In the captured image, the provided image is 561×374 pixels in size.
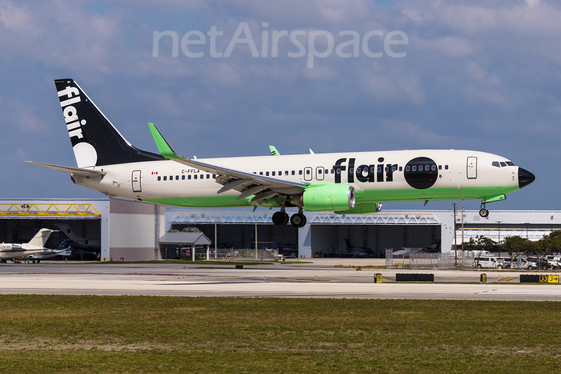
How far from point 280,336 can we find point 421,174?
80.8 feet

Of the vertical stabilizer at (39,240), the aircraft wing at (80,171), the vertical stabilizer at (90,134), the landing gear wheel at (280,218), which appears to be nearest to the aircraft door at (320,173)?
the landing gear wheel at (280,218)

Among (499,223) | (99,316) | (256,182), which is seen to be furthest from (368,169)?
(499,223)

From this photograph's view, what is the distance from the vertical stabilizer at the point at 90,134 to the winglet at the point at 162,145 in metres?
11.0

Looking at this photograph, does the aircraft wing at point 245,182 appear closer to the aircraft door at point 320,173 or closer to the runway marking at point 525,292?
the aircraft door at point 320,173

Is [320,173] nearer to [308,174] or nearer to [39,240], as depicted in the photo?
[308,174]

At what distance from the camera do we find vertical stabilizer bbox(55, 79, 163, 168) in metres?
54.4

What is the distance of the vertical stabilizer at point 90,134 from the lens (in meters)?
54.4

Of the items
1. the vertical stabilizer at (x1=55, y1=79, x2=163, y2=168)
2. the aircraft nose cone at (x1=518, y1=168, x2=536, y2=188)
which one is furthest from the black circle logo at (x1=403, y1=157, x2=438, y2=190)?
the vertical stabilizer at (x1=55, y1=79, x2=163, y2=168)

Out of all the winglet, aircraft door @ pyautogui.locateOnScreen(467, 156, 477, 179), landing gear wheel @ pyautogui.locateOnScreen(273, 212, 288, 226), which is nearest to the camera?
the winglet

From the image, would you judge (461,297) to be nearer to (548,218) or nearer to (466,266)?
(466,266)

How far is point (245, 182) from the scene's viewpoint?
4691 cm

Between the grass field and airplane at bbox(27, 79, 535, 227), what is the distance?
502 inches

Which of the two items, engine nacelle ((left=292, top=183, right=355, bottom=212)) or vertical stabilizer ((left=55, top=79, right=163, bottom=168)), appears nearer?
engine nacelle ((left=292, top=183, right=355, bottom=212))

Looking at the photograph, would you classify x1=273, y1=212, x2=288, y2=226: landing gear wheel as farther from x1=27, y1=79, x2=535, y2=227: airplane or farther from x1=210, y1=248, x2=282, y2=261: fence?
x1=210, y1=248, x2=282, y2=261: fence
